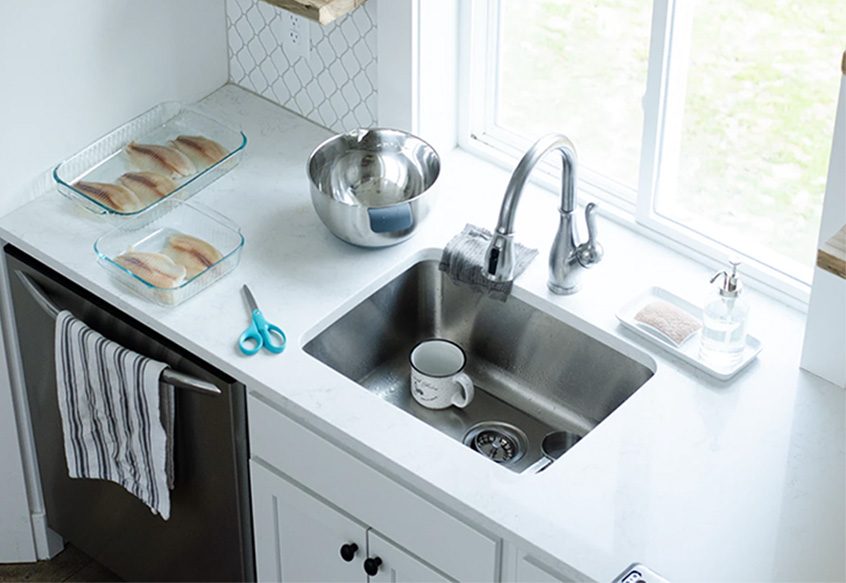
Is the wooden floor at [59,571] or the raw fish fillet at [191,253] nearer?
the raw fish fillet at [191,253]

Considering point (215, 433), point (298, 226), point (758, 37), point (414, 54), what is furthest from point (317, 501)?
point (758, 37)

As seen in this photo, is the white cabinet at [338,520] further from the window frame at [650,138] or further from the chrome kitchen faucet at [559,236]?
the window frame at [650,138]

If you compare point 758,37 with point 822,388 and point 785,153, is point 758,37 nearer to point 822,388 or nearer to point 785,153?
point 785,153

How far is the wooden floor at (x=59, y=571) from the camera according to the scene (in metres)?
2.81

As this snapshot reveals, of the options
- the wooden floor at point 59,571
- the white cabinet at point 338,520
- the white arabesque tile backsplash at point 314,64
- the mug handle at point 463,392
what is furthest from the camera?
the wooden floor at point 59,571

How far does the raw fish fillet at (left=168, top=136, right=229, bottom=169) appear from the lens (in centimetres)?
244

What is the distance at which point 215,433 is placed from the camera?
2160mm

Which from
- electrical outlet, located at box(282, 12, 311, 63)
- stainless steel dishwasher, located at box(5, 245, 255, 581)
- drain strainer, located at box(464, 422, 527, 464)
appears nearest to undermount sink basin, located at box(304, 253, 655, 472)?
drain strainer, located at box(464, 422, 527, 464)

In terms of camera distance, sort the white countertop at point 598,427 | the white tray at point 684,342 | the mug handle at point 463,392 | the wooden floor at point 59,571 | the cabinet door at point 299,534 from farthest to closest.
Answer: the wooden floor at point 59,571, the mug handle at point 463,392, the cabinet door at point 299,534, the white tray at point 684,342, the white countertop at point 598,427

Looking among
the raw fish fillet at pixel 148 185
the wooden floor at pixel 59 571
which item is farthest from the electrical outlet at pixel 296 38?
the wooden floor at pixel 59 571

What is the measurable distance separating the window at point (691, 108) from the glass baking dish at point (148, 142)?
0.54 m

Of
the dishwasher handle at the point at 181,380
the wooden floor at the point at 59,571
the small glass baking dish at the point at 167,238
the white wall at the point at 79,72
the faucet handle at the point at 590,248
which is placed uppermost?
the white wall at the point at 79,72

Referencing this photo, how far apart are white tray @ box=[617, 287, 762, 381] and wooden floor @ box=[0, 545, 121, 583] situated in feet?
4.89

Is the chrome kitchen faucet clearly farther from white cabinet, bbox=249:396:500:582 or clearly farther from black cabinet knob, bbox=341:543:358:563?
black cabinet knob, bbox=341:543:358:563
